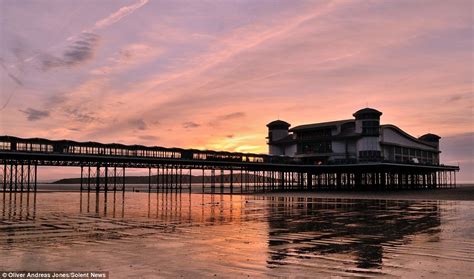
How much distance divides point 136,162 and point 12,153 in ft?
60.9

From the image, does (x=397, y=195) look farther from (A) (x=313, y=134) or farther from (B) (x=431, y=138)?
(B) (x=431, y=138)

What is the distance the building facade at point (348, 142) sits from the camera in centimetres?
8569

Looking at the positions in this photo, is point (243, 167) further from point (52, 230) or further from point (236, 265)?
point (236, 265)

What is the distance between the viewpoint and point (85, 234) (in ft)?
56.4

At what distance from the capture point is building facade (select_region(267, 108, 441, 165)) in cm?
8569

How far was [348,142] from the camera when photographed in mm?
90625

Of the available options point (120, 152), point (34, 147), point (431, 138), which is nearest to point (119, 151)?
point (120, 152)

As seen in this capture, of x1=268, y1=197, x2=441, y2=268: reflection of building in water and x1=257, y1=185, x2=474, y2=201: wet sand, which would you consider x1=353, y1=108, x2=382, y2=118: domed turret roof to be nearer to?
x1=257, y1=185, x2=474, y2=201: wet sand

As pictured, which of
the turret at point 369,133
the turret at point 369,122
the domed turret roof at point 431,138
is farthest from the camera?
the domed turret roof at point 431,138

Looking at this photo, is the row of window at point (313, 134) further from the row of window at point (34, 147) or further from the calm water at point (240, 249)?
the calm water at point (240, 249)

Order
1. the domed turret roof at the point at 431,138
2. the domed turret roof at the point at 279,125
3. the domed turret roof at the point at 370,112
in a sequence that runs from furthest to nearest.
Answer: the domed turret roof at the point at 431,138
the domed turret roof at the point at 279,125
the domed turret roof at the point at 370,112

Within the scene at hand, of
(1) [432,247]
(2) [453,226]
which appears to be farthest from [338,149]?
(1) [432,247]

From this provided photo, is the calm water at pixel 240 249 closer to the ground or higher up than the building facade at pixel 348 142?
closer to the ground

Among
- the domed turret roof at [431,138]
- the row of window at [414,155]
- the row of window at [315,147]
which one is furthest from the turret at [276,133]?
the domed turret roof at [431,138]
